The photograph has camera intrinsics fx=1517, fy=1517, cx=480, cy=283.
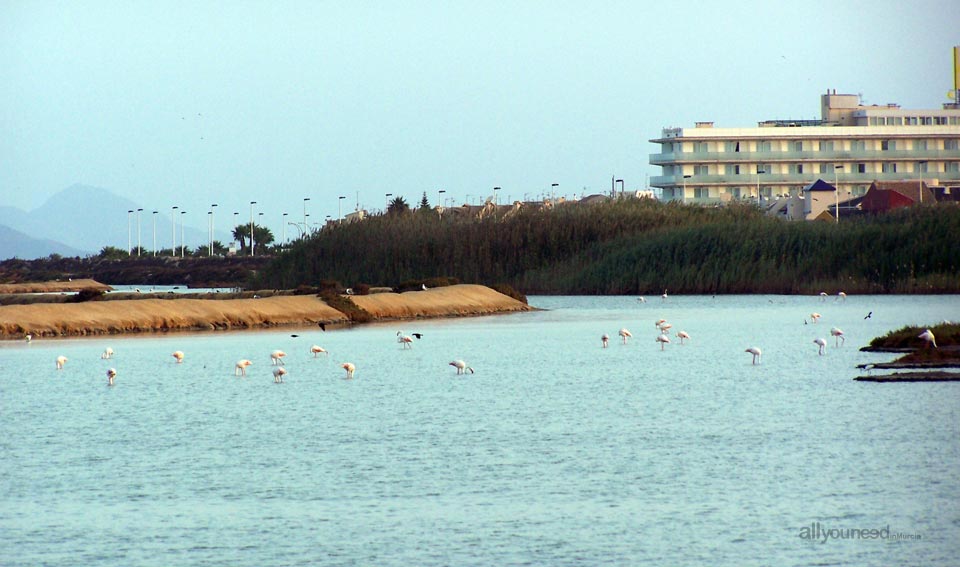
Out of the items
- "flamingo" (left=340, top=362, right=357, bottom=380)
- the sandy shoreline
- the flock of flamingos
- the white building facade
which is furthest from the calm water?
the white building facade

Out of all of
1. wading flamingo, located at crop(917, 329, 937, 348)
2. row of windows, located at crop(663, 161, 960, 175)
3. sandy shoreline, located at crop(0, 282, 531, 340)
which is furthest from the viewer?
row of windows, located at crop(663, 161, 960, 175)

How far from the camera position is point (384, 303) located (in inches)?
2440

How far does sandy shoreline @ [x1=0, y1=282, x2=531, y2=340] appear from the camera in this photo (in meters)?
49.5

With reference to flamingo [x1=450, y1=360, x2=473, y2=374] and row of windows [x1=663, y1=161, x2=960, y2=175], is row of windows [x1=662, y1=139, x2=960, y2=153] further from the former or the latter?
flamingo [x1=450, y1=360, x2=473, y2=374]

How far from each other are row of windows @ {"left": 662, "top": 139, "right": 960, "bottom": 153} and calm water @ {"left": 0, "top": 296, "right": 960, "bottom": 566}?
101078 millimetres

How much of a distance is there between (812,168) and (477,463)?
12255 cm

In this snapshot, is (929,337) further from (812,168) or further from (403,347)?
(812,168)

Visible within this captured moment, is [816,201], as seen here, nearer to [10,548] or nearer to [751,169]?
[751,169]

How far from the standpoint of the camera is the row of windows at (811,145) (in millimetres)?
136625

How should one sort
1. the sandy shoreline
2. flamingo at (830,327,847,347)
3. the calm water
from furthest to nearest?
1. the sandy shoreline
2. flamingo at (830,327,847,347)
3. the calm water

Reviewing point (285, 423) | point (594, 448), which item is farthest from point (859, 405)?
point (285, 423)

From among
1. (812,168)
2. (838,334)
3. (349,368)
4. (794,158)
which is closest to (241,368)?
(349,368)

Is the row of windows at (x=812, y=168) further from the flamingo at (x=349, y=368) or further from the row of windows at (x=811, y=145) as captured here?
the flamingo at (x=349, y=368)

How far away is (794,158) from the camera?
13725 cm
